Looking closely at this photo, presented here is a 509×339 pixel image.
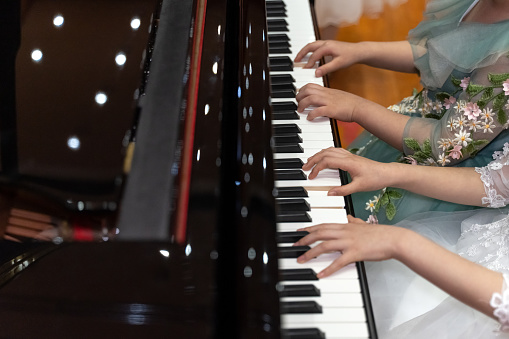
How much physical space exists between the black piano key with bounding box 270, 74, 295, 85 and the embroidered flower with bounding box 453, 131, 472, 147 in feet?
1.83

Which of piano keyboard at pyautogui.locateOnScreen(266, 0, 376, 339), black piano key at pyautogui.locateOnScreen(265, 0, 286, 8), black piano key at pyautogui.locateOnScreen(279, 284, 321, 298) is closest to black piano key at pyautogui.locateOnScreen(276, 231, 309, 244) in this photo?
piano keyboard at pyautogui.locateOnScreen(266, 0, 376, 339)

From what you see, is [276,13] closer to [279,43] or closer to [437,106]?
[279,43]

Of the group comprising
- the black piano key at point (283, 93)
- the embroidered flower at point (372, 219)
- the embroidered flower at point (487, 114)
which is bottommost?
the embroidered flower at point (372, 219)

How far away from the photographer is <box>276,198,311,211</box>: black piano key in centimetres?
135

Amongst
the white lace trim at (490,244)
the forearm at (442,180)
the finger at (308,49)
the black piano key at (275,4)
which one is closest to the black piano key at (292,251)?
the forearm at (442,180)

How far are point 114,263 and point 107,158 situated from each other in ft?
1.10

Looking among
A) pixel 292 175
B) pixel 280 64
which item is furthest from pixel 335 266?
pixel 280 64

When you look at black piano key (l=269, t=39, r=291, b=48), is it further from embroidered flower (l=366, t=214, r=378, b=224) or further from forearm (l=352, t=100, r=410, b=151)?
embroidered flower (l=366, t=214, r=378, b=224)

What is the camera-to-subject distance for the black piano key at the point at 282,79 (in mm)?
1765

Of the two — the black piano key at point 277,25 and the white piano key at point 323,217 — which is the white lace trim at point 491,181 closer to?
the white piano key at point 323,217

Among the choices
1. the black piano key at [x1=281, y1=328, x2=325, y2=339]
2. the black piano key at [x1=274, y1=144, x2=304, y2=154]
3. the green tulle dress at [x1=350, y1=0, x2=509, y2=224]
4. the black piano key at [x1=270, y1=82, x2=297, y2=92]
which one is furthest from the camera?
the black piano key at [x1=270, y1=82, x2=297, y2=92]

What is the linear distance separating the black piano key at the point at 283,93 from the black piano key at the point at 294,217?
50 centimetres

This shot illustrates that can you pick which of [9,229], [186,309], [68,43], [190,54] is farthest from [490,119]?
[9,229]

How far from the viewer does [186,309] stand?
1024 mm
